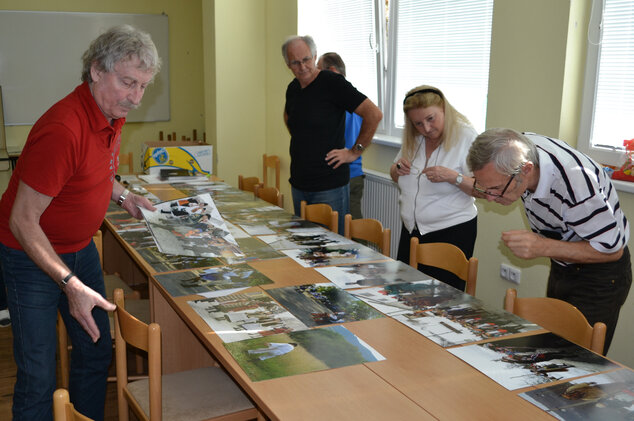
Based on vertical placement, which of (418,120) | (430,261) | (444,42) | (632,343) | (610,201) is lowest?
(632,343)

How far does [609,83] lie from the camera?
3113 mm

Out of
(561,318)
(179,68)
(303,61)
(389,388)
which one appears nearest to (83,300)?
(389,388)

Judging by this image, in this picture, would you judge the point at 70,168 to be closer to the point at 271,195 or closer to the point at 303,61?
the point at 303,61

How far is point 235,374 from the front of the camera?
157cm

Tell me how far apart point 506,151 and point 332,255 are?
3.08 feet

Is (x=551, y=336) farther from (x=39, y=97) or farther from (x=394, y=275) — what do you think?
(x=39, y=97)

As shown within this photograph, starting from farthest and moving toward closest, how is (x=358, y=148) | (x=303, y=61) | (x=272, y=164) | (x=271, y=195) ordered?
(x=272, y=164) < (x=271, y=195) < (x=358, y=148) < (x=303, y=61)

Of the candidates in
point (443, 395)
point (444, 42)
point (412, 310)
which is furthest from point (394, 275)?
point (444, 42)

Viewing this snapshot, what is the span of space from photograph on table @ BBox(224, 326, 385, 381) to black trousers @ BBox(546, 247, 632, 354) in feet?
2.94

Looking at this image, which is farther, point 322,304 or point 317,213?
point 317,213

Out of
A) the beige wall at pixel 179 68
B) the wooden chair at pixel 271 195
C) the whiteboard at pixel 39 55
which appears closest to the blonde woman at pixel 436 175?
the wooden chair at pixel 271 195

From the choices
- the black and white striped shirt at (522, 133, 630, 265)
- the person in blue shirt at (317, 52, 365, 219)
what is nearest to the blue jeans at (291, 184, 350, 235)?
the person in blue shirt at (317, 52, 365, 219)

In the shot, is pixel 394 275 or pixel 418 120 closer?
pixel 394 275

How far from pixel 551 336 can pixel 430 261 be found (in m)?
0.91
